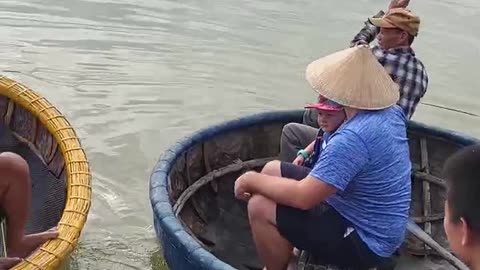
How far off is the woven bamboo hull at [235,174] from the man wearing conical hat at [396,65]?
252 mm

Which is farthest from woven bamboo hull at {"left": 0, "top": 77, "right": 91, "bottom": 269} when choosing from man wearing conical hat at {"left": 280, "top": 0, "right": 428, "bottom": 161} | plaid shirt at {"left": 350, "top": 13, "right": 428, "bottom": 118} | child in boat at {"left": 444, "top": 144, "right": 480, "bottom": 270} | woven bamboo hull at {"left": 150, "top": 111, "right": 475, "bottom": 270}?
plaid shirt at {"left": 350, "top": 13, "right": 428, "bottom": 118}

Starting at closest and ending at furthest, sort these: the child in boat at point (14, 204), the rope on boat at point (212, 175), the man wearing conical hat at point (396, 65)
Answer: the child in boat at point (14, 204), the rope on boat at point (212, 175), the man wearing conical hat at point (396, 65)

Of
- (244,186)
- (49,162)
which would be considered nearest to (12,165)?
(49,162)

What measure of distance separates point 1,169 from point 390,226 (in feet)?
4.41

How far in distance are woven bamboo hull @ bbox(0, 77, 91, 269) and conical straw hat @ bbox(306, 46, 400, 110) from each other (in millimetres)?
922

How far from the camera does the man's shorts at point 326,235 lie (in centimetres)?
276

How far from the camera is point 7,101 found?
11.6 ft

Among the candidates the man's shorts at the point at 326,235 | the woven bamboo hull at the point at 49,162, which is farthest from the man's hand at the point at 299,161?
the woven bamboo hull at the point at 49,162

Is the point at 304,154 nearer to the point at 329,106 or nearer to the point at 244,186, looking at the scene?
the point at 244,186

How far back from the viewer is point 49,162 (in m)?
3.35

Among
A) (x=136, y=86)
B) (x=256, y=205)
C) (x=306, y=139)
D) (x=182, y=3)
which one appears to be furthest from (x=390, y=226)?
(x=182, y=3)

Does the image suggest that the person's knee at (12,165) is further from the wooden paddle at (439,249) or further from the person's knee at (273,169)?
the wooden paddle at (439,249)

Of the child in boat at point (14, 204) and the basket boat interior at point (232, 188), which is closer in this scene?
the child in boat at point (14, 204)

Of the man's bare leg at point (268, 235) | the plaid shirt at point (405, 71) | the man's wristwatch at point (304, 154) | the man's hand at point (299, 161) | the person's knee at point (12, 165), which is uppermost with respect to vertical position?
the plaid shirt at point (405, 71)
